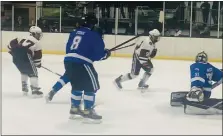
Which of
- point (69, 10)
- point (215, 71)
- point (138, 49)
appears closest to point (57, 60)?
point (69, 10)

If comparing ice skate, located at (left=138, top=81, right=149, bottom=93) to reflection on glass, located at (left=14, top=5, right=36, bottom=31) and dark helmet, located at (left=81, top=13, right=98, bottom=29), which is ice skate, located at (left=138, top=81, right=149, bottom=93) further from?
reflection on glass, located at (left=14, top=5, right=36, bottom=31)

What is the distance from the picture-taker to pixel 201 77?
12.9ft

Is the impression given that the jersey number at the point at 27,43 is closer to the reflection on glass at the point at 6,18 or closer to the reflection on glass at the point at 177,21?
the reflection on glass at the point at 177,21

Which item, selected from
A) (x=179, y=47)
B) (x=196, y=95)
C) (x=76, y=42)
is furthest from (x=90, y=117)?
(x=179, y=47)

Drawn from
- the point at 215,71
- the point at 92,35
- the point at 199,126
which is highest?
the point at 92,35

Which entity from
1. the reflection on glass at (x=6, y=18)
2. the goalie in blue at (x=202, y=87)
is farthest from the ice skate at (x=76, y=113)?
the reflection on glass at (x=6, y=18)

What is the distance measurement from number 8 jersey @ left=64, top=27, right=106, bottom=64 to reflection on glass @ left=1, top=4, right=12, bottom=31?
22.1ft

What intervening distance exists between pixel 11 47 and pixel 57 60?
3907mm

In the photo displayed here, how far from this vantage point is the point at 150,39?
5.18 m

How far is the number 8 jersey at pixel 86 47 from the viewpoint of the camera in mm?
3553

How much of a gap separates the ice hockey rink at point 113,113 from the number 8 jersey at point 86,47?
0.51 meters

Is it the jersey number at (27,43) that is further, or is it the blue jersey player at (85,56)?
the jersey number at (27,43)

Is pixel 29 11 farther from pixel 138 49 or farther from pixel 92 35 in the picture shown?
pixel 92 35

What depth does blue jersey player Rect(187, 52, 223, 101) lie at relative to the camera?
389cm
